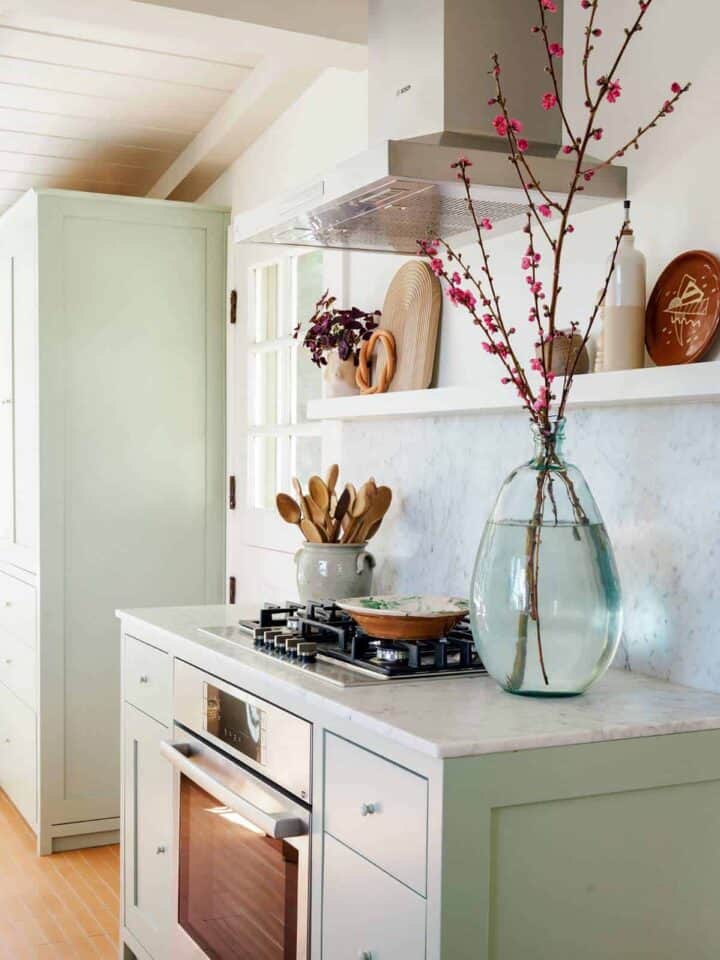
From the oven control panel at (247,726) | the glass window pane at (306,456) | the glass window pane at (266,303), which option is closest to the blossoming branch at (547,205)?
the oven control panel at (247,726)

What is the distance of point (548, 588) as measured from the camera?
1.84 meters

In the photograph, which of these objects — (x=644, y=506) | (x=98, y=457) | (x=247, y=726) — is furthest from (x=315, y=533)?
(x=98, y=457)

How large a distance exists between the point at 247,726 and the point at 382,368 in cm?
105

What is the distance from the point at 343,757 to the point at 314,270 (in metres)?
2.01

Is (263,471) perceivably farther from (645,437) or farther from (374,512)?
(645,437)

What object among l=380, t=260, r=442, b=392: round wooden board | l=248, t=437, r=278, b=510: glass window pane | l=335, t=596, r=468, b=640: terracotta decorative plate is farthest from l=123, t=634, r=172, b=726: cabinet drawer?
l=248, t=437, r=278, b=510: glass window pane

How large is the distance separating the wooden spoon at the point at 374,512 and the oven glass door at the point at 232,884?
70 cm

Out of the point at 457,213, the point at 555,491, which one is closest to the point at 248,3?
the point at 457,213

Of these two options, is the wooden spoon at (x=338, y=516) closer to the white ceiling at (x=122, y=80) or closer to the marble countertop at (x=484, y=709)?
the marble countertop at (x=484, y=709)

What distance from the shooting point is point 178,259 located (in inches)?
162

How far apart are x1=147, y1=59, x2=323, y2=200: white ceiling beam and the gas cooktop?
145cm

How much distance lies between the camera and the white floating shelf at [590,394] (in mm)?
1828

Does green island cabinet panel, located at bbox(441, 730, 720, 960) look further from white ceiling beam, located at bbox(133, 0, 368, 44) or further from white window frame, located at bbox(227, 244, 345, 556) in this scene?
white window frame, located at bbox(227, 244, 345, 556)

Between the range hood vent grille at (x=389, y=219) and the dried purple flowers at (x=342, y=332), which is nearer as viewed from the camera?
the range hood vent grille at (x=389, y=219)
